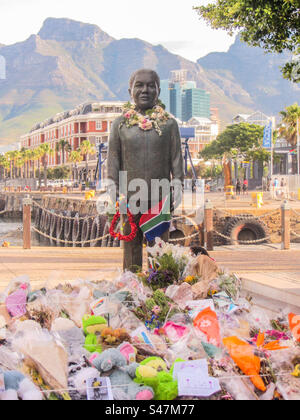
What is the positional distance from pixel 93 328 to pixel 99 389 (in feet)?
2.64

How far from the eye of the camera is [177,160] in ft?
16.0

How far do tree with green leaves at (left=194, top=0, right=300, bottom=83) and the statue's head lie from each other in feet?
3.82

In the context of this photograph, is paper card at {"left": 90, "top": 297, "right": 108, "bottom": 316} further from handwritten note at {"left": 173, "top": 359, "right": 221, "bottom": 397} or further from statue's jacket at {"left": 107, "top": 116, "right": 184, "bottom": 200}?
statue's jacket at {"left": 107, "top": 116, "right": 184, "bottom": 200}

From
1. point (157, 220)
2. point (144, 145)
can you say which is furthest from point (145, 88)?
point (157, 220)

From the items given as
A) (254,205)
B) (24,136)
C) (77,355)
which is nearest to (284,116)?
(254,205)

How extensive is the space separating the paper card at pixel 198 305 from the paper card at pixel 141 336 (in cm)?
47

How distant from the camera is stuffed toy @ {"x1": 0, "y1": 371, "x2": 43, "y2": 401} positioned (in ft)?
8.23

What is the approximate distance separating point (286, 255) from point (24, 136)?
328 ft

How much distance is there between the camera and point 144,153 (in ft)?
15.7

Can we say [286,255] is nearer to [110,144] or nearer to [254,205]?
[110,144]

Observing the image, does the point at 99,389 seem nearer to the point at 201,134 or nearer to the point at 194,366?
the point at 194,366

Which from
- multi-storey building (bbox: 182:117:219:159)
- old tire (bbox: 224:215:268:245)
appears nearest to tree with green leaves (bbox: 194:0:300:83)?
old tire (bbox: 224:215:268:245)

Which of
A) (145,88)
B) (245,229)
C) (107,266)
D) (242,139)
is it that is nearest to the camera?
(145,88)

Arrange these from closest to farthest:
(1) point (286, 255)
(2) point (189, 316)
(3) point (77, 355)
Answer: (3) point (77, 355), (2) point (189, 316), (1) point (286, 255)
